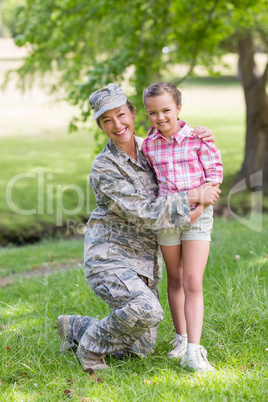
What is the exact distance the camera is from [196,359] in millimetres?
2949

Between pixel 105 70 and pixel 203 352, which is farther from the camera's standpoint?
pixel 105 70

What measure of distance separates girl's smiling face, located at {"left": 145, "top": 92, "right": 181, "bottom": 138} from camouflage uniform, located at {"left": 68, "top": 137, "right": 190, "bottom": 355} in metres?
0.28

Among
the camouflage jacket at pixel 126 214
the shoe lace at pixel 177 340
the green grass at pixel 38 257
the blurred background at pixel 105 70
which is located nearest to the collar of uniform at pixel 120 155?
the camouflage jacket at pixel 126 214

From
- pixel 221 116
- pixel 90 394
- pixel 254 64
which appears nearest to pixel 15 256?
pixel 90 394

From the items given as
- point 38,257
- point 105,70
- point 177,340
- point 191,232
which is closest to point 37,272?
point 38,257

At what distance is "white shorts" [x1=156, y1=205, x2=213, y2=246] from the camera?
3117 millimetres

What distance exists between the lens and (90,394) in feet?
8.97

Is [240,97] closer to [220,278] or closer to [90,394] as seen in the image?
[220,278]

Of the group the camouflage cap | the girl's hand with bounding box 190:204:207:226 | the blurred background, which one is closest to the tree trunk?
the blurred background

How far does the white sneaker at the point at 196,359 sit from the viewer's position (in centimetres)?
291

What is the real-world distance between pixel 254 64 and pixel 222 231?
624 cm

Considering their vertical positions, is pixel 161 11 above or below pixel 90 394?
above
